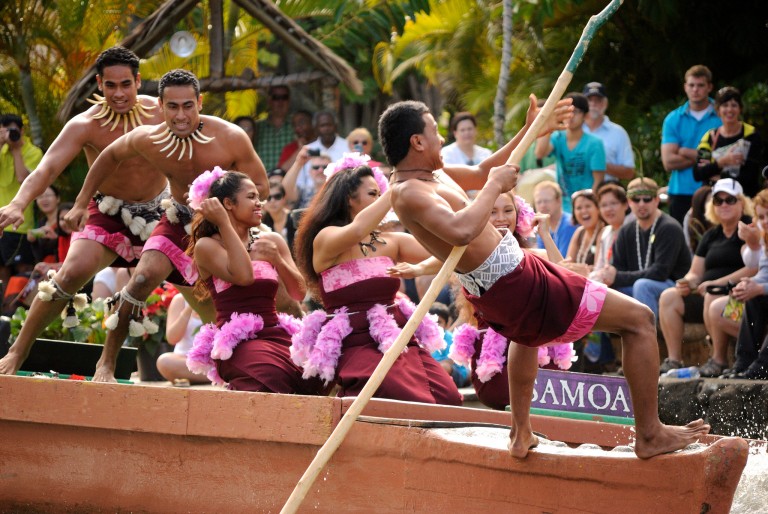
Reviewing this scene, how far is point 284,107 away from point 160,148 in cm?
641

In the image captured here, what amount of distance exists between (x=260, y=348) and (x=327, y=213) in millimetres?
839

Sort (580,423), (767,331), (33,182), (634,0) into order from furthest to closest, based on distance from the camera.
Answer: (634,0)
(767,331)
(33,182)
(580,423)

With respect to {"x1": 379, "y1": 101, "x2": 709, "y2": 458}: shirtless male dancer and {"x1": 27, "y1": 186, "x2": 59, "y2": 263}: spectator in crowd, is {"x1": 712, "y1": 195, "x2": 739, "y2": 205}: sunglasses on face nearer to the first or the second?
{"x1": 379, "y1": 101, "x2": 709, "y2": 458}: shirtless male dancer

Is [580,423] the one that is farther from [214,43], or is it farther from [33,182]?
[214,43]

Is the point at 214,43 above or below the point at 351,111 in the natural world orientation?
above

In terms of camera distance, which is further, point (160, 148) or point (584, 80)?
point (584, 80)

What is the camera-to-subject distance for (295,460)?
570 cm

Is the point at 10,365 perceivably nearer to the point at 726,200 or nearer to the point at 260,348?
the point at 260,348

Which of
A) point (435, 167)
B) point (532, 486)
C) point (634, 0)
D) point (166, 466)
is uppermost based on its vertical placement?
point (634, 0)

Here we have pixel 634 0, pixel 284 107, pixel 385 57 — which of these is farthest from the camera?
pixel 385 57

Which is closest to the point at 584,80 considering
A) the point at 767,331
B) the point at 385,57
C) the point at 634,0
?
the point at 634,0

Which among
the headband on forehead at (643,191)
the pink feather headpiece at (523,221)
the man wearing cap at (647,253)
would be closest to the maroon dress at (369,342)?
the pink feather headpiece at (523,221)

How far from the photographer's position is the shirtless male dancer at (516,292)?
471cm

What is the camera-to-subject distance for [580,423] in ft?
18.8
